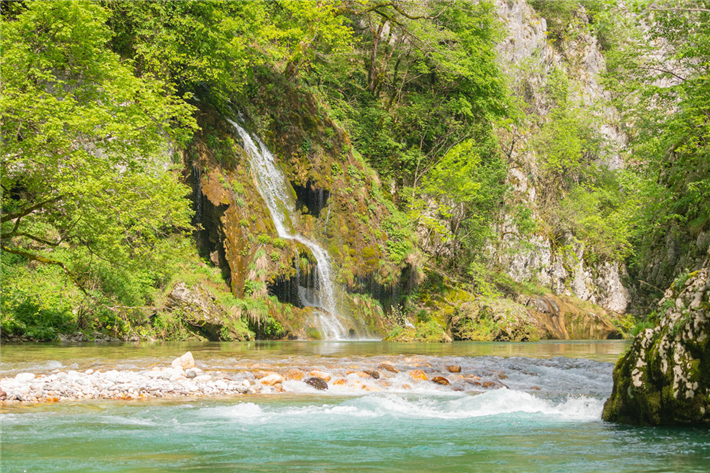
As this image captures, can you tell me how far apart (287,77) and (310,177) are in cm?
544

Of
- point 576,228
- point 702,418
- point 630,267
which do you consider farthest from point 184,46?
point 630,267

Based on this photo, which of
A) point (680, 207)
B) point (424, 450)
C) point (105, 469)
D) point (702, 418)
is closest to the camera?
point (105, 469)

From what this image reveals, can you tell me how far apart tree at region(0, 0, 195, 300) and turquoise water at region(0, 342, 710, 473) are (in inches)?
203

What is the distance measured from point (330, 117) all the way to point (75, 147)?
15602 millimetres

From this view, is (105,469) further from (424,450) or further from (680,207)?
(680,207)

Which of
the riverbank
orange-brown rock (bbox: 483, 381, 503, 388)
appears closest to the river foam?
the riverbank

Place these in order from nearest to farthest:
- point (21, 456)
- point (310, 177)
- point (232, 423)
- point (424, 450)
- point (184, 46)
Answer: point (21, 456) → point (424, 450) → point (232, 423) → point (184, 46) → point (310, 177)

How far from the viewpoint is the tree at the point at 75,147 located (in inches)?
405

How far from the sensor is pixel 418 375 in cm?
987

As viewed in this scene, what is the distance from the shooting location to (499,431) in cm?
577

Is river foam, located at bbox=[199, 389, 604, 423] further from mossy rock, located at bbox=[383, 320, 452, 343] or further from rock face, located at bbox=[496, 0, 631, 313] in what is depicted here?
rock face, located at bbox=[496, 0, 631, 313]

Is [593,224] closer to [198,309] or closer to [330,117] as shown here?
[330,117]

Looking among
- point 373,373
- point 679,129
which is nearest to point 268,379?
point 373,373

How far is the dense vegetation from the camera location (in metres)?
11.5
